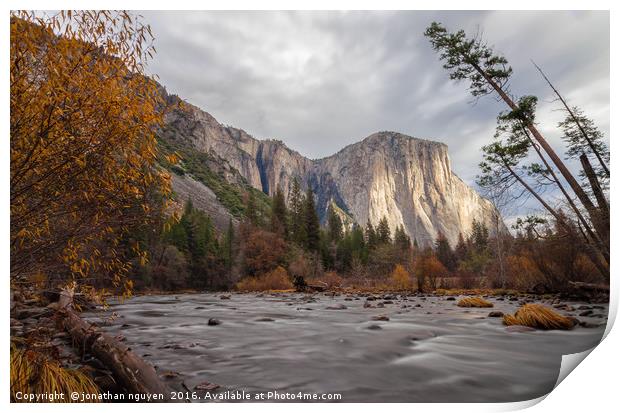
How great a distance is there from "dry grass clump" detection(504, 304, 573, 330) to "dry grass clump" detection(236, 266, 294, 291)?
25.1m

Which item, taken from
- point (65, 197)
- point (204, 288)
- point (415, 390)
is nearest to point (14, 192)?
point (65, 197)

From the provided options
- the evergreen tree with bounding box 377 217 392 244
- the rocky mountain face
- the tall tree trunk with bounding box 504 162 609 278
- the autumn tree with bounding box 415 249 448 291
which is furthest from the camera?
the evergreen tree with bounding box 377 217 392 244

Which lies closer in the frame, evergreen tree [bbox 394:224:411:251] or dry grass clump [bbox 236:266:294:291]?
dry grass clump [bbox 236:266:294:291]

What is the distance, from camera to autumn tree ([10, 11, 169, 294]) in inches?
114

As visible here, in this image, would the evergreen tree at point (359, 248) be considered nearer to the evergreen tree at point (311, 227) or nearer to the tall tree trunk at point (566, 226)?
the evergreen tree at point (311, 227)

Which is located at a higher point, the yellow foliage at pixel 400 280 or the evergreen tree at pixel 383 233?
the evergreen tree at pixel 383 233

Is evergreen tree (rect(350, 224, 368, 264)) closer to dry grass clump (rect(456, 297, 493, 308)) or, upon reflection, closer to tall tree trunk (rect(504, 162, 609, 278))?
dry grass clump (rect(456, 297, 493, 308))

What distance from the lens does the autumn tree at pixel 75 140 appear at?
2.91m

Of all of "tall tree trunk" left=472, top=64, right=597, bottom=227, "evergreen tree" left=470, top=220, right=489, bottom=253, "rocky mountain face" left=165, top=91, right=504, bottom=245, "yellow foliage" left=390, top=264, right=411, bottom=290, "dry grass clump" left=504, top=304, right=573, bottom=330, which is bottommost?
"yellow foliage" left=390, top=264, right=411, bottom=290

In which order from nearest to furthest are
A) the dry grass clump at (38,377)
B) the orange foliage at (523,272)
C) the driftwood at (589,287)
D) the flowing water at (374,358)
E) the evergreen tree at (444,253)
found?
the dry grass clump at (38,377), the flowing water at (374,358), the driftwood at (589,287), the orange foliage at (523,272), the evergreen tree at (444,253)

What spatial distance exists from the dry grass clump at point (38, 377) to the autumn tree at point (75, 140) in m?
0.80

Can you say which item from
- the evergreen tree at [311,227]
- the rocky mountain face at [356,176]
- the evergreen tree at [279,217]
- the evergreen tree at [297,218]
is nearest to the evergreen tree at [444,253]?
the rocky mountain face at [356,176]

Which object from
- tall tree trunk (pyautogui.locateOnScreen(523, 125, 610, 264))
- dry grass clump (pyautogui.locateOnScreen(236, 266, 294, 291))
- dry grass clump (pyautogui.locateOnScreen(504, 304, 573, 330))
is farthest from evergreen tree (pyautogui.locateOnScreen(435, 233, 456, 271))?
tall tree trunk (pyautogui.locateOnScreen(523, 125, 610, 264))

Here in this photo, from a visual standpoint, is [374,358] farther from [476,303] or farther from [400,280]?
[400,280]
